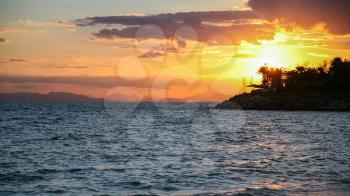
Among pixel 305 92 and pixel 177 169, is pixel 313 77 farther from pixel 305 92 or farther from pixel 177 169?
pixel 177 169

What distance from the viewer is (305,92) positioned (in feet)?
522

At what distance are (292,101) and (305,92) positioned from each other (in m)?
13.0

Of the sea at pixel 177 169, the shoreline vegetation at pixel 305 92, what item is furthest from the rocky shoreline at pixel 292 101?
the sea at pixel 177 169

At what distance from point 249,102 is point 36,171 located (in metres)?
141

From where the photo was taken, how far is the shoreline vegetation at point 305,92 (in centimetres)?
13979

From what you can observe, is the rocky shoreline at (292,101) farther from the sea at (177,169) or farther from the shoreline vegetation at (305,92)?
the sea at (177,169)

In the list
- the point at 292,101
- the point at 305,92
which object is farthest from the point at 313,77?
the point at 292,101

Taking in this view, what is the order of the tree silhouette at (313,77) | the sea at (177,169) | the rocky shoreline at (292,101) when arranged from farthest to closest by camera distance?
the tree silhouette at (313,77), the rocky shoreline at (292,101), the sea at (177,169)

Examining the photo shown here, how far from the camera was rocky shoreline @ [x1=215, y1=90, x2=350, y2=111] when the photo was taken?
135 metres

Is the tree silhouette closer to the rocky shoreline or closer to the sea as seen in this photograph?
the rocky shoreline

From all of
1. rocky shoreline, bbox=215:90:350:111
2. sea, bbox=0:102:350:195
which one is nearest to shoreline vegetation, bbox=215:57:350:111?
rocky shoreline, bbox=215:90:350:111

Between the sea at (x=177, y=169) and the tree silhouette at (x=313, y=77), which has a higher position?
the tree silhouette at (x=313, y=77)

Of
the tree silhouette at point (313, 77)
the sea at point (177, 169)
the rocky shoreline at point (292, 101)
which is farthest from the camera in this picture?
the tree silhouette at point (313, 77)

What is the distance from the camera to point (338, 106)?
131500mm
